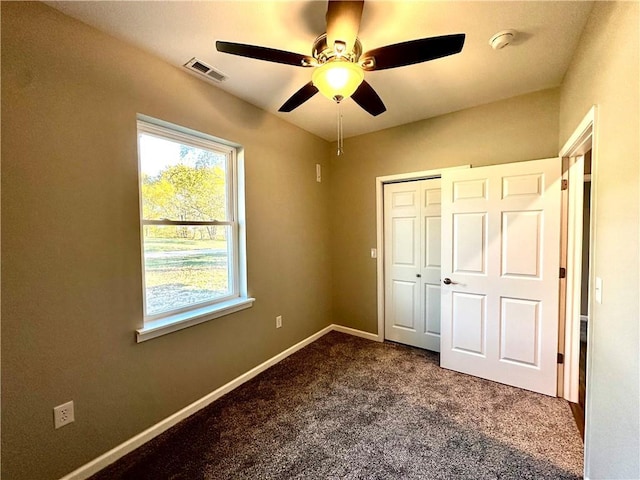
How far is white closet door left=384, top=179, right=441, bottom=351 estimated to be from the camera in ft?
9.99

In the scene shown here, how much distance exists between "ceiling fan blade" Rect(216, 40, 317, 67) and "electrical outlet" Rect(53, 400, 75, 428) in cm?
207

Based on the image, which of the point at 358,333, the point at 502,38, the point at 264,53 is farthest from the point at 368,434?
the point at 502,38

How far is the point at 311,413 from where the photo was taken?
2.07 m

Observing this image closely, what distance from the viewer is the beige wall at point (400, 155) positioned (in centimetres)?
242

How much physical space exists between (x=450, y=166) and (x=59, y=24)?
311 cm

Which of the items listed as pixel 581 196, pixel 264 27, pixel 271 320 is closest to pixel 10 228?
pixel 264 27

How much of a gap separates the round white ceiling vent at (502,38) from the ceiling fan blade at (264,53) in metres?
1.18

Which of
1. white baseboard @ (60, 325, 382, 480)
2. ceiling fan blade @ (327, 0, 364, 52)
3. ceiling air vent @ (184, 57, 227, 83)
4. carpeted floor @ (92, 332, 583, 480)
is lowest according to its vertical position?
carpeted floor @ (92, 332, 583, 480)

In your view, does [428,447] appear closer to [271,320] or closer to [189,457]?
[189,457]

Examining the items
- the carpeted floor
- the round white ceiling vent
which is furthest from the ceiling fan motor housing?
the carpeted floor

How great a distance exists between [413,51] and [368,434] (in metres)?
2.32

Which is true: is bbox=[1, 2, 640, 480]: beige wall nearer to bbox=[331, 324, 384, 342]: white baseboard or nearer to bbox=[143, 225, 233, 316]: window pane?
bbox=[143, 225, 233, 316]: window pane

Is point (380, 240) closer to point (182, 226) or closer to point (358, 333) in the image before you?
point (358, 333)

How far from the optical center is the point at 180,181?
214 cm
